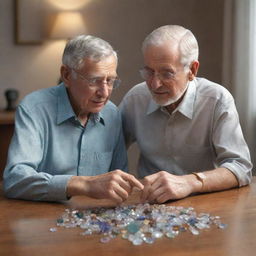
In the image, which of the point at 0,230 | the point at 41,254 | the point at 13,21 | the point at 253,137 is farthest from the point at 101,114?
the point at 13,21

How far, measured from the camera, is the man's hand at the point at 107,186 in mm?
1882

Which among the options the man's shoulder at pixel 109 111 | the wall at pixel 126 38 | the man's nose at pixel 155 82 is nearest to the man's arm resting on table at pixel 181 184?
the man's nose at pixel 155 82

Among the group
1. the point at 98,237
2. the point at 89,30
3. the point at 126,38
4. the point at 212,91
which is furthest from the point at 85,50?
the point at 126,38

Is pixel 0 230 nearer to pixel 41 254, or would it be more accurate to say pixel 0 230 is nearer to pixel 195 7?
pixel 41 254

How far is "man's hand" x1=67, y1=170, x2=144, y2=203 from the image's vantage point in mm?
1882

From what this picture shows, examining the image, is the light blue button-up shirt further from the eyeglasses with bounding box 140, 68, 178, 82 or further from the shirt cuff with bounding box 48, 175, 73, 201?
the eyeglasses with bounding box 140, 68, 178, 82

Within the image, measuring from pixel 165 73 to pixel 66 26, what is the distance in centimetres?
273

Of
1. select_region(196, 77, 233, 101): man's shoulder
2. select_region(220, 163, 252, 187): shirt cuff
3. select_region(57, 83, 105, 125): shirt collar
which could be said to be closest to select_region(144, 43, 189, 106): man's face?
select_region(196, 77, 233, 101): man's shoulder

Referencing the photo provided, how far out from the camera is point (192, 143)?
2.43 meters

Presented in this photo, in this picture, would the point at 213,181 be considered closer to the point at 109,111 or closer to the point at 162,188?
the point at 162,188

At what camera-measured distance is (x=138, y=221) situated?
1.72 metres

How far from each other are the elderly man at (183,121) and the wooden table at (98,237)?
0.26m

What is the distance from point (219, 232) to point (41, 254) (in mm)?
545

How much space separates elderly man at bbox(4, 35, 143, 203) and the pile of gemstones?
0.17 metres
